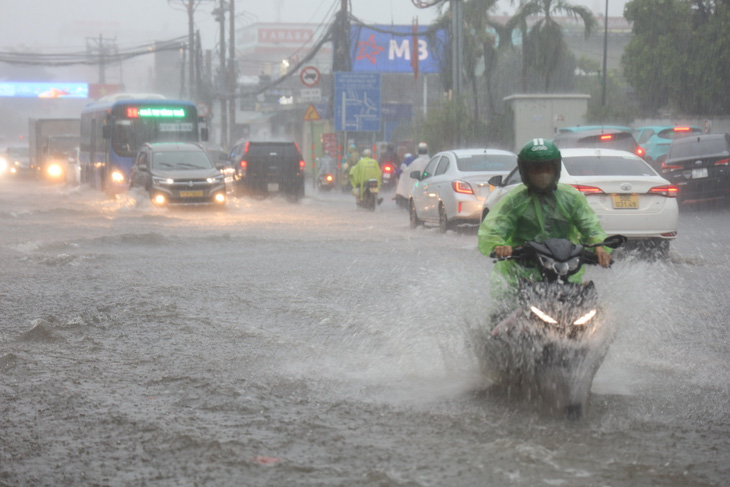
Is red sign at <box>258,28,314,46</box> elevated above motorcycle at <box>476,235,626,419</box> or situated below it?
above

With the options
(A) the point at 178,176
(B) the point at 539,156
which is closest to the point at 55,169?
(A) the point at 178,176

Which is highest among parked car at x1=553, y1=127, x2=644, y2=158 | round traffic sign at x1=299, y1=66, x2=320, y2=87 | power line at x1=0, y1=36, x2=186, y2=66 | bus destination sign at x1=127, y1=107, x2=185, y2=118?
power line at x1=0, y1=36, x2=186, y2=66

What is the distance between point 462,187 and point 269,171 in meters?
12.1

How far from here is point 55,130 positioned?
159ft

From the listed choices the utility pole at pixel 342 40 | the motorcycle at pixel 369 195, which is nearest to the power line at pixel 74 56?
the utility pole at pixel 342 40

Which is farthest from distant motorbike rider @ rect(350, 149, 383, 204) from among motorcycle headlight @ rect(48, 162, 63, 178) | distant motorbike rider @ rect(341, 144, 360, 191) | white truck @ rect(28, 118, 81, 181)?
motorcycle headlight @ rect(48, 162, 63, 178)

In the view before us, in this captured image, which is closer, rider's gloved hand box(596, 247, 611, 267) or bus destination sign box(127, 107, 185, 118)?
rider's gloved hand box(596, 247, 611, 267)

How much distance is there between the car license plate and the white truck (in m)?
36.5

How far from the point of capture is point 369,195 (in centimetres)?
2389

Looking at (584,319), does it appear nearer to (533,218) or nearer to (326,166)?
(533,218)

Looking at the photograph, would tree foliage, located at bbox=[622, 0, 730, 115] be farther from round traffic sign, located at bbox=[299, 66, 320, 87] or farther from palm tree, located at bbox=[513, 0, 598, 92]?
round traffic sign, located at bbox=[299, 66, 320, 87]

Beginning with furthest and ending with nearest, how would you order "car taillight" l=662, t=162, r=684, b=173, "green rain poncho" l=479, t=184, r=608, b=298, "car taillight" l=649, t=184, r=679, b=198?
"car taillight" l=662, t=162, r=684, b=173 → "car taillight" l=649, t=184, r=679, b=198 → "green rain poncho" l=479, t=184, r=608, b=298

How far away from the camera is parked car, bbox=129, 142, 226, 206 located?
77.8ft

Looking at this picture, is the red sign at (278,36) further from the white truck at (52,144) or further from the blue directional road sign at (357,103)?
the blue directional road sign at (357,103)
